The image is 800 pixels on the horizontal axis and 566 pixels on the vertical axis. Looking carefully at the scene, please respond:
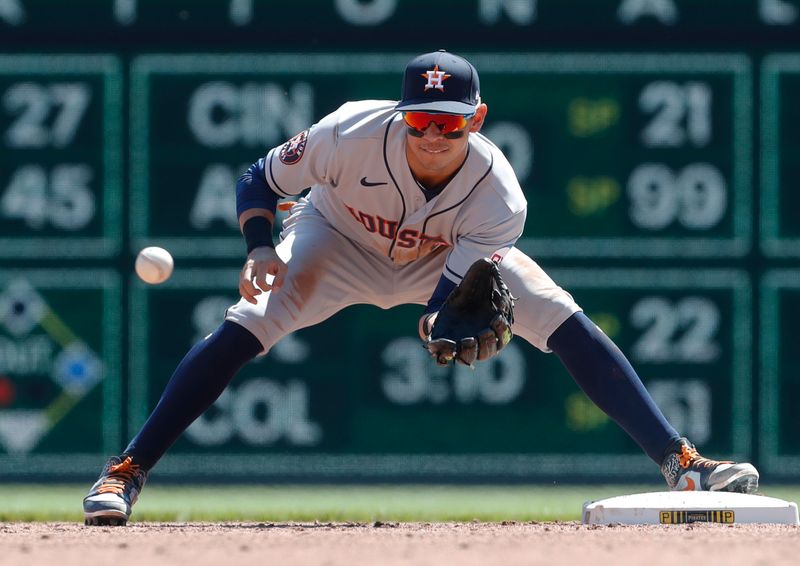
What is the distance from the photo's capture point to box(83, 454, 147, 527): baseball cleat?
4.30 meters

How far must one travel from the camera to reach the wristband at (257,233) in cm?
443

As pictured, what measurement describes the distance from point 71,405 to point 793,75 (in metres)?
3.16

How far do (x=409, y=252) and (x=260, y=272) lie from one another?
52 centimetres

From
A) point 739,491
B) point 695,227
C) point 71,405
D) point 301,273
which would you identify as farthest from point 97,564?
point 695,227

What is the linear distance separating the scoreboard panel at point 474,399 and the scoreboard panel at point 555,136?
0.22 m

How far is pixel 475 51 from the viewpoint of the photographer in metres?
6.58

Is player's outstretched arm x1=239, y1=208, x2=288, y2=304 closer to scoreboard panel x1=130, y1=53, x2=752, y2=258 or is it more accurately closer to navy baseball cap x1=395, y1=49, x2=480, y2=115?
navy baseball cap x1=395, y1=49, x2=480, y2=115

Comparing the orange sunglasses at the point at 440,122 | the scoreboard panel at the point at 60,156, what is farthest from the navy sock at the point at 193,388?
the scoreboard panel at the point at 60,156

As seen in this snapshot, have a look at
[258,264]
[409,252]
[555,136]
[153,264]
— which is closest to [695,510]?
[409,252]

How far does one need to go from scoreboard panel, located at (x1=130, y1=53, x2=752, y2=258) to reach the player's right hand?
2232 millimetres

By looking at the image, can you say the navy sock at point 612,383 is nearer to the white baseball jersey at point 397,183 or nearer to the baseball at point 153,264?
the white baseball jersey at point 397,183

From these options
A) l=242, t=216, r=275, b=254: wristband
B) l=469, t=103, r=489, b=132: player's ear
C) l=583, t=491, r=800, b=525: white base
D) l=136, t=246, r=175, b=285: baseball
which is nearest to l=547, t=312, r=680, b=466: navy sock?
l=583, t=491, r=800, b=525: white base

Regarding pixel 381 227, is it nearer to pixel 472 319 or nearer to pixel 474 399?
pixel 472 319

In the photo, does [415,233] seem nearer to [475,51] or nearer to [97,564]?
[97,564]
